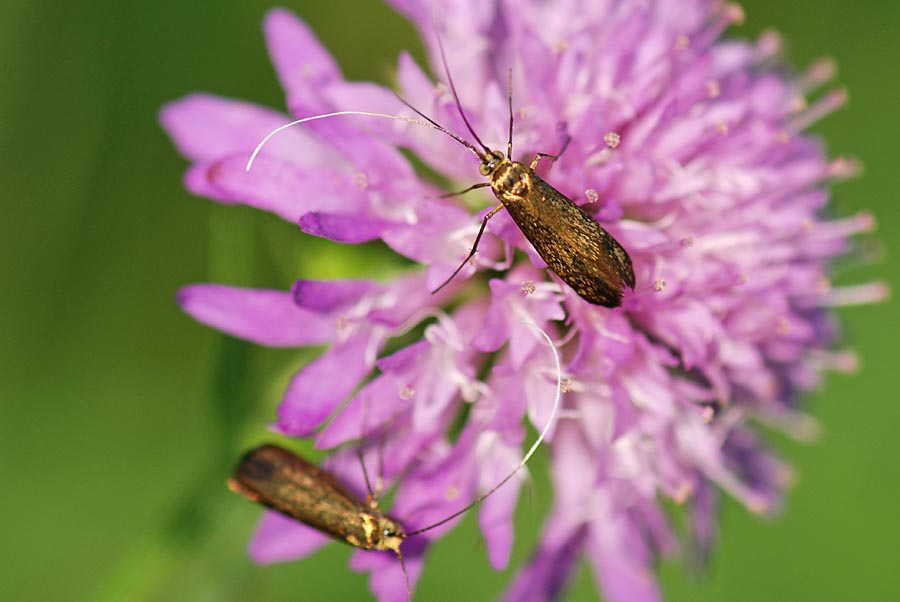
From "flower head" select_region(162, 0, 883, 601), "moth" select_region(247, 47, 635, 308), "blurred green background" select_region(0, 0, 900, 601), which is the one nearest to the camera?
"moth" select_region(247, 47, 635, 308)

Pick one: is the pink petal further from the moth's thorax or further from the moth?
the moth's thorax

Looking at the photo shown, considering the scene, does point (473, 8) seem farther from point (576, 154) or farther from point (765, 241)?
point (765, 241)

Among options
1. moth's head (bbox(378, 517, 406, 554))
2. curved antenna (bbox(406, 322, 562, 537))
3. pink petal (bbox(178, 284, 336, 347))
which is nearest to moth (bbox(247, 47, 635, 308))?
curved antenna (bbox(406, 322, 562, 537))

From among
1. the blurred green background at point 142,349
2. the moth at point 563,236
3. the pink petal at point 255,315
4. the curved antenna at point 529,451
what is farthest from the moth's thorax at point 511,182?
the blurred green background at point 142,349

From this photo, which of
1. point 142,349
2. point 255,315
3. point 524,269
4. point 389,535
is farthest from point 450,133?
point 142,349

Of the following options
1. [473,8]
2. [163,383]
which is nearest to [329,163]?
[473,8]
